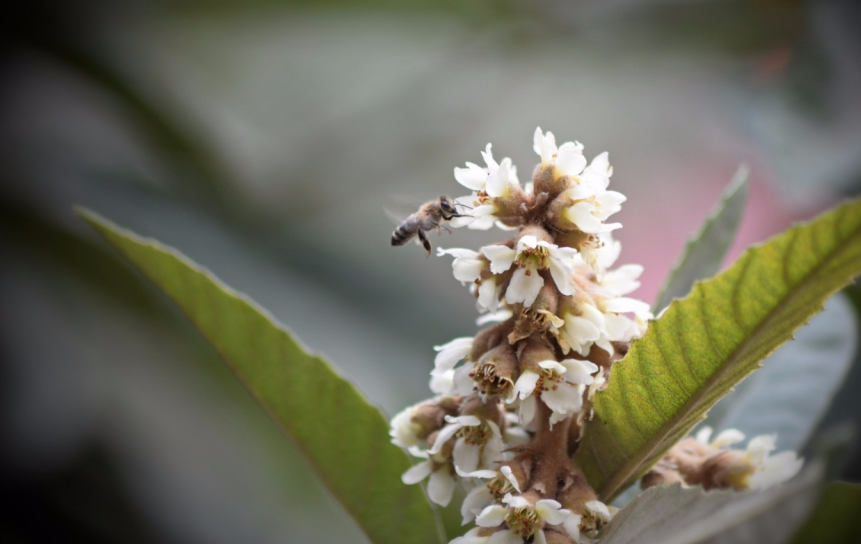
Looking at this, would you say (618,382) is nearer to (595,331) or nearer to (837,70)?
Result: (595,331)

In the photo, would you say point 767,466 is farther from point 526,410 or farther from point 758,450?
point 526,410

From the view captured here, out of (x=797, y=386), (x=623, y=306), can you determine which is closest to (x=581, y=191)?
(x=623, y=306)

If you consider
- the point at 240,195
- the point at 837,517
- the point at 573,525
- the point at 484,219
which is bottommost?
the point at 837,517

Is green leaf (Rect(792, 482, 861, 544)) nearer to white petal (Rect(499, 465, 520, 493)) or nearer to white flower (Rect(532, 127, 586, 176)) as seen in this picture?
white petal (Rect(499, 465, 520, 493))

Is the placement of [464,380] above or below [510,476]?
above

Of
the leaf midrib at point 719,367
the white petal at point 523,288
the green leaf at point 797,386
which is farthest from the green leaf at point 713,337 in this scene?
the green leaf at point 797,386

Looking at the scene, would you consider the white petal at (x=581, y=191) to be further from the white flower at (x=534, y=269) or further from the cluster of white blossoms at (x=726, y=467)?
the cluster of white blossoms at (x=726, y=467)

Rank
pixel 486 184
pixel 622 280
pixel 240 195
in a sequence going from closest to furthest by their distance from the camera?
pixel 486 184 < pixel 622 280 < pixel 240 195

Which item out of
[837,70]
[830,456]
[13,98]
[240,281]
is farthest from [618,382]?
[13,98]
